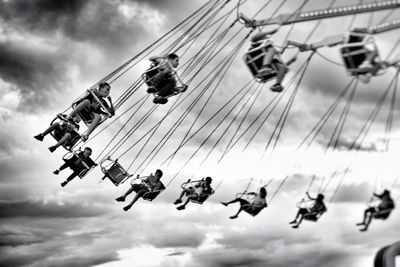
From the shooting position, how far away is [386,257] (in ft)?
42.6

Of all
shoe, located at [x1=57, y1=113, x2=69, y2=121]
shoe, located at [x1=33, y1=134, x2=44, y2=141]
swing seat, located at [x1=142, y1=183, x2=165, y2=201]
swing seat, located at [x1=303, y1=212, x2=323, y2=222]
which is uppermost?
shoe, located at [x1=57, y1=113, x2=69, y2=121]

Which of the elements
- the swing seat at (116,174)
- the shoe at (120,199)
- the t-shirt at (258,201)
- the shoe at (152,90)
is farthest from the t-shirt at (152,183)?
the shoe at (152,90)

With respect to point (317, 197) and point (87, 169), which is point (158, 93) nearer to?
point (87, 169)

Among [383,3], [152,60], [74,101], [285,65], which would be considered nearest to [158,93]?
[152,60]

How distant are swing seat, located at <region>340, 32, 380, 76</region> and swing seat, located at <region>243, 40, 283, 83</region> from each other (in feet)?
5.81

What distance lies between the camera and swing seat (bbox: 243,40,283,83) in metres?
12.8

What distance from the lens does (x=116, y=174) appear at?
54.6ft

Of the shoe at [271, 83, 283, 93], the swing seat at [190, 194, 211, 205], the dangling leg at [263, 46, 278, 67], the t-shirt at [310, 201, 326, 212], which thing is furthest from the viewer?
the swing seat at [190, 194, 211, 205]

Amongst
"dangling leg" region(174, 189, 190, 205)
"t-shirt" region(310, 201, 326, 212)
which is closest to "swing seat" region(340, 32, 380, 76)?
"t-shirt" region(310, 201, 326, 212)

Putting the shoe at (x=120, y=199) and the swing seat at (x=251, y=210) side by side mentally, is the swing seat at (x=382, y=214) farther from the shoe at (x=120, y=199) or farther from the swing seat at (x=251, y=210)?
the shoe at (x=120, y=199)

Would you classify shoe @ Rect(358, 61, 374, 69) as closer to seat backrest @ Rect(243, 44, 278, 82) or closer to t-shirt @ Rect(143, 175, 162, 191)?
seat backrest @ Rect(243, 44, 278, 82)

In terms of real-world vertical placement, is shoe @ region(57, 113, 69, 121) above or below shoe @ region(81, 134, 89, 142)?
above

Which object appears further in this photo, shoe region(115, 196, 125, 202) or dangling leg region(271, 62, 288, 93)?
shoe region(115, 196, 125, 202)

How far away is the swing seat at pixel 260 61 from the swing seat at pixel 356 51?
1.77 m
